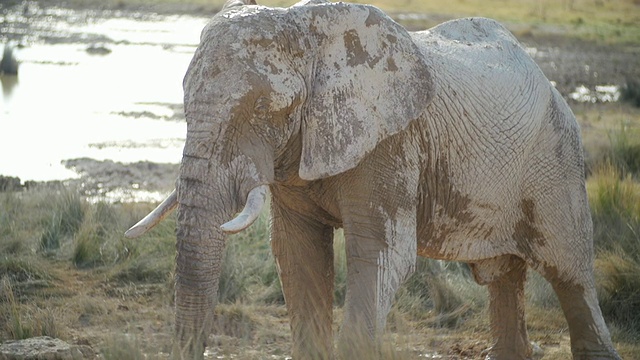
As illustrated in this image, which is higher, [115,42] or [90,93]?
[115,42]

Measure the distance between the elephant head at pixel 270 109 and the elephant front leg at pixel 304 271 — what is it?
0.62m

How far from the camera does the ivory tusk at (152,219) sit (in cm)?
614

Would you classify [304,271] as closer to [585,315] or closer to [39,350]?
[39,350]

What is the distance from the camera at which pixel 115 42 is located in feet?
98.9

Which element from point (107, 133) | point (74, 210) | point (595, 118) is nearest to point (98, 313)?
point (74, 210)

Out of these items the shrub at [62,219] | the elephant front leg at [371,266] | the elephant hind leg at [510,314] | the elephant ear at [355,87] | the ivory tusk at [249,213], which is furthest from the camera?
the shrub at [62,219]

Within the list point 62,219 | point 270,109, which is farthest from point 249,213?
point 62,219

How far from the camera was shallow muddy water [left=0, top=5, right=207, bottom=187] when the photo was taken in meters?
15.8

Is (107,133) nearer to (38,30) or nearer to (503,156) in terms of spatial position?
(503,156)

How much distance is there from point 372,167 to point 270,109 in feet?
2.38

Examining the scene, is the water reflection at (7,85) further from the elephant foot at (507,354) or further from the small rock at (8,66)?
the elephant foot at (507,354)

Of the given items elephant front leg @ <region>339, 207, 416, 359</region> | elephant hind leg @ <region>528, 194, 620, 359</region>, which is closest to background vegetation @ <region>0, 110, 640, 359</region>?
elephant hind leg @ <region>528, 194, 620, 359</region>

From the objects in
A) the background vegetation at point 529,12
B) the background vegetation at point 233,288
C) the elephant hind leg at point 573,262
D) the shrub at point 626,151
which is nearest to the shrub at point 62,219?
the background vegetation at point 233,288

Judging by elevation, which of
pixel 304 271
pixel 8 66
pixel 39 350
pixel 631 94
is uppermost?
pixel 8 66
